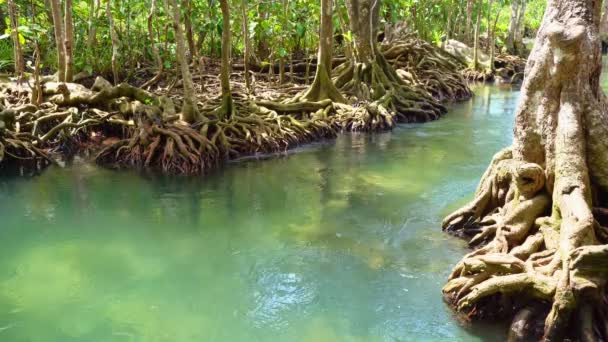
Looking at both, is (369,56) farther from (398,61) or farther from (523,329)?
(523,329)

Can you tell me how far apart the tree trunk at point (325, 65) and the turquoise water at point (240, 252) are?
3.00 meters

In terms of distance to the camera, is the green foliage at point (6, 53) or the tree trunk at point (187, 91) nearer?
the tree trunk at point (187, 91)

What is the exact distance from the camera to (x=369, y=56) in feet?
48.7

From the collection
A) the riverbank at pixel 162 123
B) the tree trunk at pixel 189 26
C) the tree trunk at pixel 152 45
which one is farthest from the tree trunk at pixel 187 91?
the tree trunk at pixel 189 26

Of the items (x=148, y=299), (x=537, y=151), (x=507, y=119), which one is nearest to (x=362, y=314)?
(x=148, y=299)

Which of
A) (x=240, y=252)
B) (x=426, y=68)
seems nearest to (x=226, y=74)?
(x=240, y=252)

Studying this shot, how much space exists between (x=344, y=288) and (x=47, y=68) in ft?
45.8

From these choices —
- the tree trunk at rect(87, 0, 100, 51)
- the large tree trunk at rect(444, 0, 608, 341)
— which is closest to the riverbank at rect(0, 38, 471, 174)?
the tree trunk at rect(87, 0, 100, 51)

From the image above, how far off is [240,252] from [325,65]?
743cm

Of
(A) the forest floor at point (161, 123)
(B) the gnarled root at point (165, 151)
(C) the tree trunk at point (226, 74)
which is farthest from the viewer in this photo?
(C) the tree trunk at point (226, 74)

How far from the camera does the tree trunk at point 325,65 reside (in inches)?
483

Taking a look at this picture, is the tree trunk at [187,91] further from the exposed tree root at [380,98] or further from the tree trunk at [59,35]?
the exposed tree root at [380,98]

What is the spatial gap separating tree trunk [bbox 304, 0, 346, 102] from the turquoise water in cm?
300

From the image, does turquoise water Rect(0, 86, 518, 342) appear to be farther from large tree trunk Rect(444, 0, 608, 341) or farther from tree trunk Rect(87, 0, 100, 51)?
tree trunk Rect(87, 0, 100, 51)
